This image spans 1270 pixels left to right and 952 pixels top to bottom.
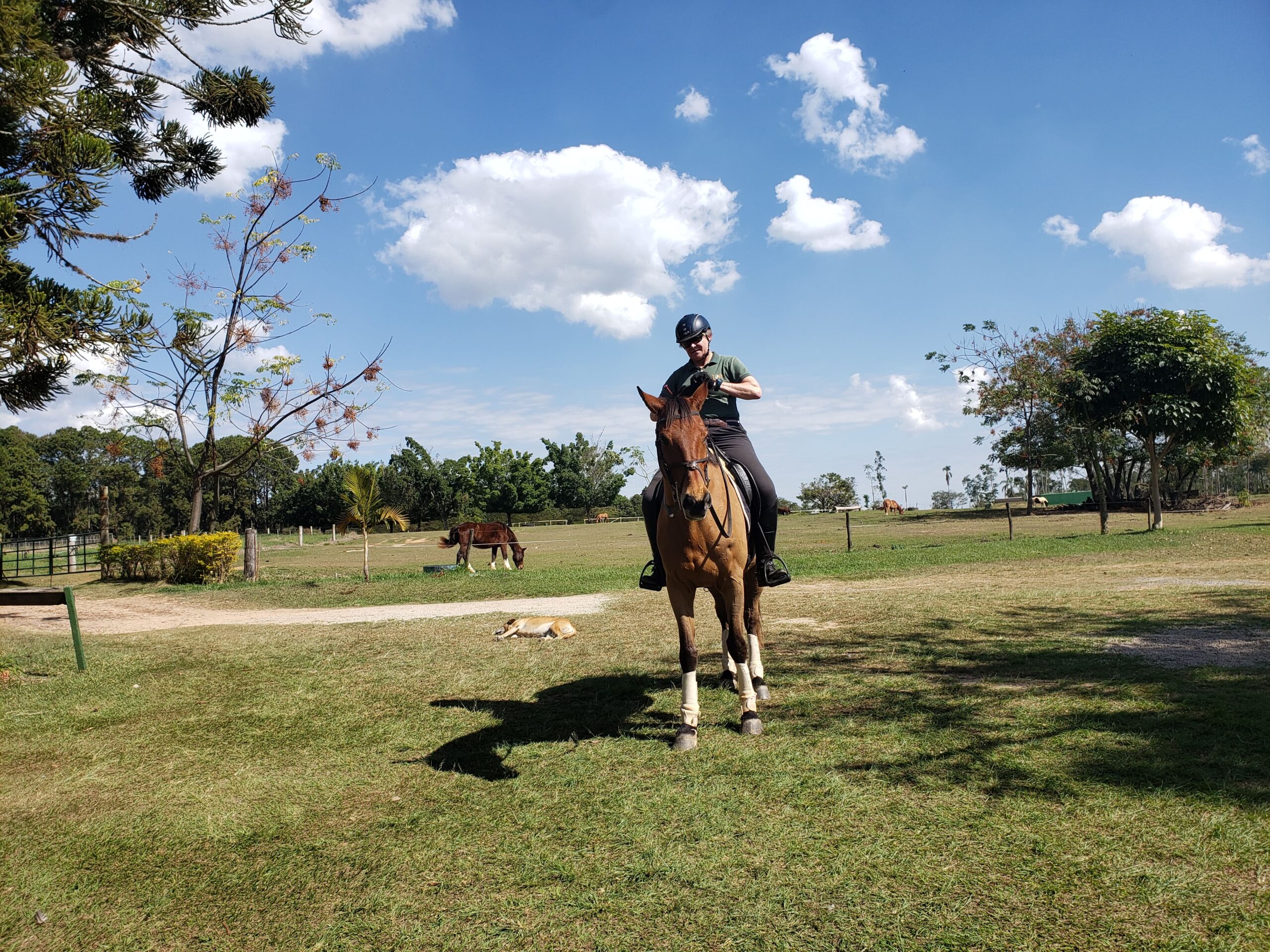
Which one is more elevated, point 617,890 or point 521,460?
point 521,460

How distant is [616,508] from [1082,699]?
253 ft

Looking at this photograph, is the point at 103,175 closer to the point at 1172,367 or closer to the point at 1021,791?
the point at 1021,791

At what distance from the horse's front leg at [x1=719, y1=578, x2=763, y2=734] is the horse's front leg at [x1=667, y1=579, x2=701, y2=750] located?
0.99 feet

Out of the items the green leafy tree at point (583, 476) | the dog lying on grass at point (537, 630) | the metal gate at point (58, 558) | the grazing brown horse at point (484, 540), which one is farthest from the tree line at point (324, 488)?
the dog lying on grass at point (537, 630)

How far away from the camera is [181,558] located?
19578 millimetres

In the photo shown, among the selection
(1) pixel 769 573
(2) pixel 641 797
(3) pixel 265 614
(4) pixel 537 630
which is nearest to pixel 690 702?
(2) pixel 641 797

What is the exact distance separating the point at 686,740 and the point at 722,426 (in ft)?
8.97

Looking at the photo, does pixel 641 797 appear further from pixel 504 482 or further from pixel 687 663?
pixel 504 482

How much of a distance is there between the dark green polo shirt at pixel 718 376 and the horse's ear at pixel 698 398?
0.57 metres

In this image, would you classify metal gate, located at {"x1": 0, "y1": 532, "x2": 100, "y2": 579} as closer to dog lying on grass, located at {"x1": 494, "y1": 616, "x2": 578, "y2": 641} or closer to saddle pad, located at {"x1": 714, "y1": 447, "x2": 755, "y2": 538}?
dog lying on grass, located at {"x1": 494, "y1": 616, "x2": 578, "y2": 641}

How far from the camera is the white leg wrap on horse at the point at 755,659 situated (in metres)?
6.33

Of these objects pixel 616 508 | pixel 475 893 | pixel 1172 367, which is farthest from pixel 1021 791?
pixel 616 508

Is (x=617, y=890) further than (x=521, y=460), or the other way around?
(x=521, y=460)

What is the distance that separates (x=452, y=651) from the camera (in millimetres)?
8883
